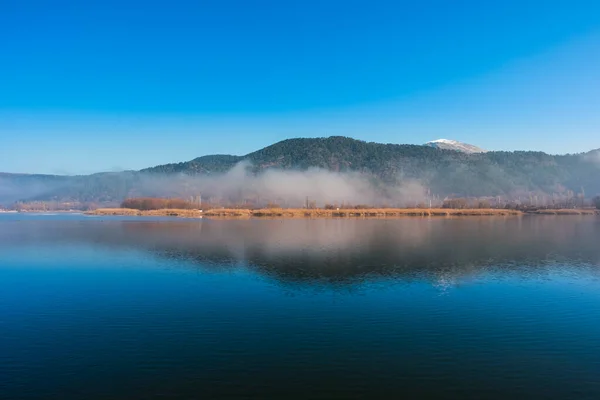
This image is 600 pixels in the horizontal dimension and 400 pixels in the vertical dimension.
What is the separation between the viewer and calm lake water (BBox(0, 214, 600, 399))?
1277 cm

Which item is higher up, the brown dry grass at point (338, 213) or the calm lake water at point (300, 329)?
the brown dry grass at point (338, 213)

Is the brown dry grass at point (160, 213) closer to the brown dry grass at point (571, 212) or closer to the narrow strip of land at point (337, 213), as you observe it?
the narrow strip of land at point (337, 213)

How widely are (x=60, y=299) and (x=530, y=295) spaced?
2729 cm

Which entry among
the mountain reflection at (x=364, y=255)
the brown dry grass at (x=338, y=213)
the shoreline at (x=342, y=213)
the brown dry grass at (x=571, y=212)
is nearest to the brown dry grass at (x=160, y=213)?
the shoreline at (x=342, y=213)

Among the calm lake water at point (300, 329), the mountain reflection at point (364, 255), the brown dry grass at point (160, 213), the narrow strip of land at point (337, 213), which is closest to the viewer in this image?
the calm lake water at point (300, 329)

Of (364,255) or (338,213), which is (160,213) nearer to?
(338,213)

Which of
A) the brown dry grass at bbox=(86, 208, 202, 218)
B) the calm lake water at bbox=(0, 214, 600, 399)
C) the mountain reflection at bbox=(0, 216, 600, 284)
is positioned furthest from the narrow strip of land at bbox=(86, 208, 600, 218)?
the calm lake water at bbox=(0, 214, 600, 399)

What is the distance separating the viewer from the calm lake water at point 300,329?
1277 cm

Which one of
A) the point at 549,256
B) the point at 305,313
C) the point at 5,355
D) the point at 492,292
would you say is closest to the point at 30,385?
the point at 5,355

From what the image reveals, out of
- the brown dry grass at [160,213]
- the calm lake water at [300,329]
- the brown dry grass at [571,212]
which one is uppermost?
the brown dry grass at [160,213]

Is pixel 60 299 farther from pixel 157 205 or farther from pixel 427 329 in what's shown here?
pixel 157 205

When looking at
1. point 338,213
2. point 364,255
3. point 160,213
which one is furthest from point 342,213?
point 364,255

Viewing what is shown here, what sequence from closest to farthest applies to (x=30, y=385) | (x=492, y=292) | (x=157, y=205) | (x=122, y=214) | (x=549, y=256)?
(x=30, y=385), (x=492, y=292), (x=549, y=256), (x=122, y=214), (x=157, y=205)

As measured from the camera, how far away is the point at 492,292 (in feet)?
83.8
